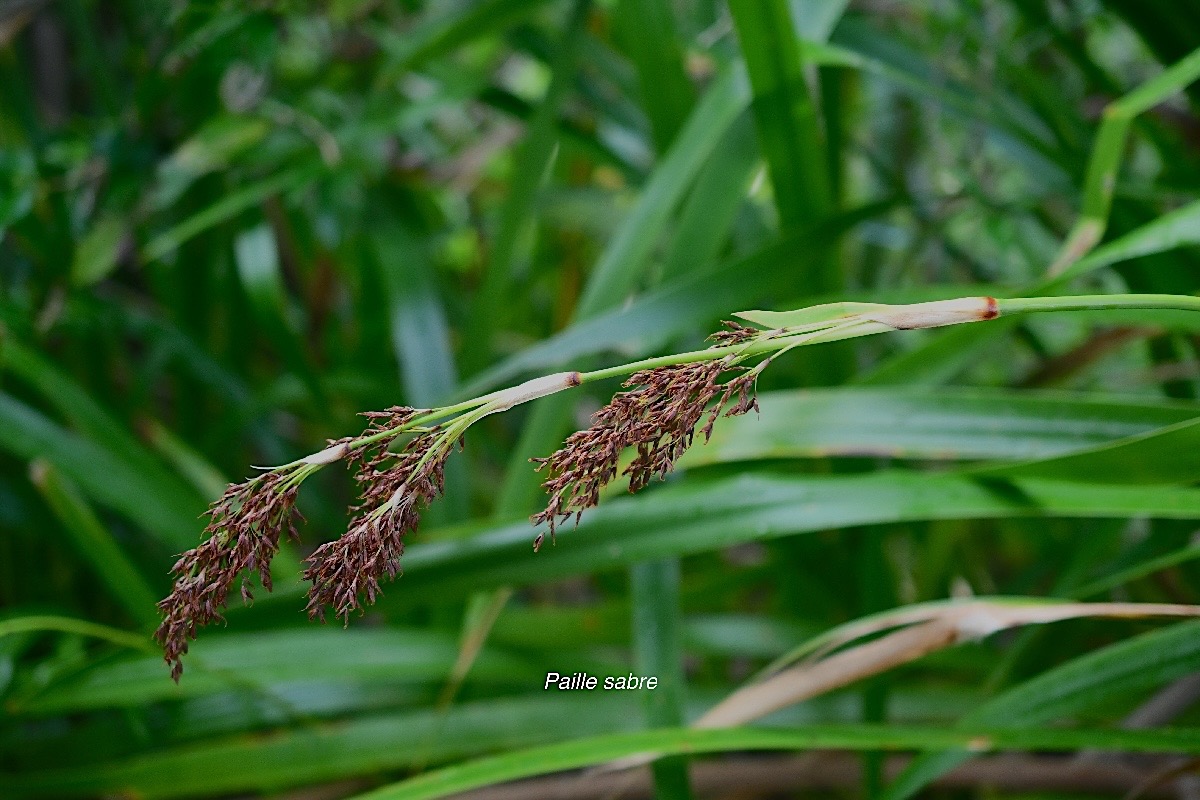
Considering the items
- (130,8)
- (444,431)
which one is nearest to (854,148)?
(130,8)

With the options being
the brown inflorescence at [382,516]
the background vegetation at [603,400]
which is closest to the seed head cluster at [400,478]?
the brown inflorescence at [382,516]

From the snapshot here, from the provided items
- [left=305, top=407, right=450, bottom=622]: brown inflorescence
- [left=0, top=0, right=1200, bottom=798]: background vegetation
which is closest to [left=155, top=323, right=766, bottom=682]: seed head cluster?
[left=305, top=407, right=450, bottom=622]: brown inflorescence

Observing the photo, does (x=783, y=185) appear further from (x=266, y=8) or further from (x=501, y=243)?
(x=266, y=8)

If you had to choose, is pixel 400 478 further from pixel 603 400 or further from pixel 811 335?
pixel 603 400

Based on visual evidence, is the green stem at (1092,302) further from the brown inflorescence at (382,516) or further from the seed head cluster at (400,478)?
the brown inflorescence at (382,516)

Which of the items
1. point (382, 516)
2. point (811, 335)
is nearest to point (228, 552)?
point (382, 516)
